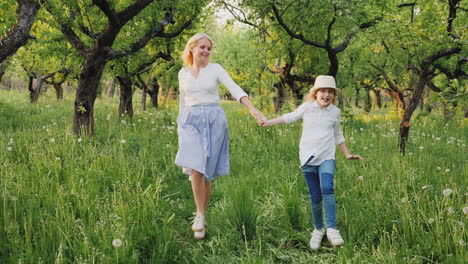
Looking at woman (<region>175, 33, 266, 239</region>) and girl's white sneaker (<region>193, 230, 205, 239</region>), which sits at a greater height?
woman (<region>175, 33, 266, 239</region>)

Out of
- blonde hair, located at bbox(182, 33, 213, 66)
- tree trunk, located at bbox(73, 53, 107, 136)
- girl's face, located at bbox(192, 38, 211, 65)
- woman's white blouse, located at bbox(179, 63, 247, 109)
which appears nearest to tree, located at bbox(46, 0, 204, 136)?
tree trunk, located at bbox(73, 53, 107, 136)

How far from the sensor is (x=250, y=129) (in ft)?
30.5

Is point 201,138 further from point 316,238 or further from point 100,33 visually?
point 100,33

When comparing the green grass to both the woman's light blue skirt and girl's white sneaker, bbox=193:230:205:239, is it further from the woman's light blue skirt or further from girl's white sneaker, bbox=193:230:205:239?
the woman's light blue skirt

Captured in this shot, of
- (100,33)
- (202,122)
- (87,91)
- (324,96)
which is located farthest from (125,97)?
(324,96)

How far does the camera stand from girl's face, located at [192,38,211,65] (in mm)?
3984

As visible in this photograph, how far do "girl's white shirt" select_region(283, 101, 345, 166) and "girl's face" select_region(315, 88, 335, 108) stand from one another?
5cm

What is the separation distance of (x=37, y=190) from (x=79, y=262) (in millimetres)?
2127

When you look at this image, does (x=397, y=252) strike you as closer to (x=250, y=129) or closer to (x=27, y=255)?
(x=27, y=255)

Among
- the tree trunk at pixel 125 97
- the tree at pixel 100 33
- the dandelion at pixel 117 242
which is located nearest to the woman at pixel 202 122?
the dandelion at pixel 117 242

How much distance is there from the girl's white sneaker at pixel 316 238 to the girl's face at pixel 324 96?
1.34m

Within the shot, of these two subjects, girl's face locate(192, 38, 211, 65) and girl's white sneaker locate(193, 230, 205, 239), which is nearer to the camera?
girl's white sneaker locate(193, 230, 205, 239)

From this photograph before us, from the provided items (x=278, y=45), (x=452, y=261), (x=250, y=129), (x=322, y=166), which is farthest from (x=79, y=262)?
(x=278, y=45)

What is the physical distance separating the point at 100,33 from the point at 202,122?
597 centimetres
